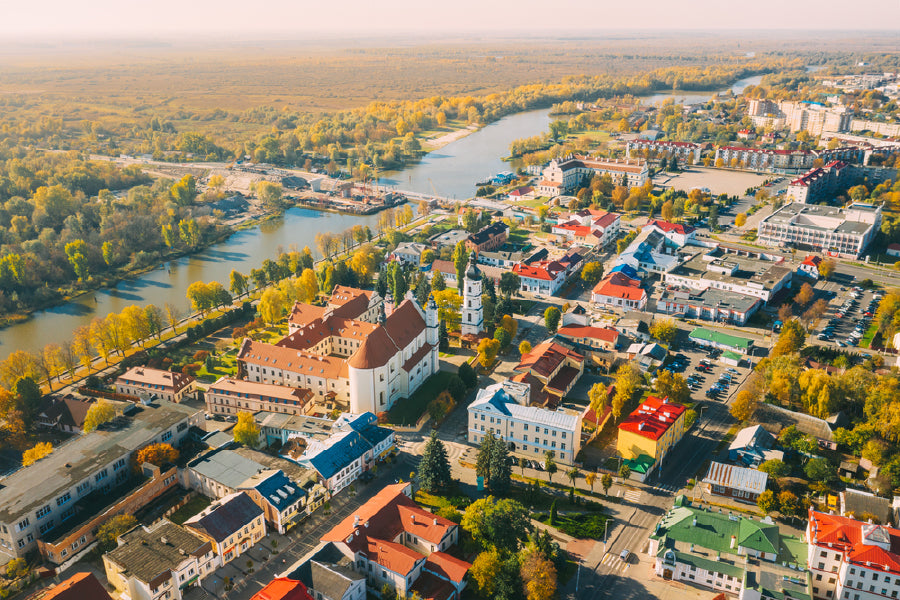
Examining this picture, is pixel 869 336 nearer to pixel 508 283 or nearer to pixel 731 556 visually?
pixel 508 283

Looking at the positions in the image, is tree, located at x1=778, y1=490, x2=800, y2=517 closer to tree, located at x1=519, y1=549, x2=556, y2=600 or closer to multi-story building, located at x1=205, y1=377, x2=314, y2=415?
tree, located at x1=519, y1=549, x2=556, y2=600

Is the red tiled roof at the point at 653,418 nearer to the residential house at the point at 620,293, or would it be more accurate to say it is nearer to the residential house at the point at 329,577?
the residential house at the point at 329,577

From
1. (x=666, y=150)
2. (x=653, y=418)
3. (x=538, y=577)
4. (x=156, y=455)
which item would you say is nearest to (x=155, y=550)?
(x=156, y=455)

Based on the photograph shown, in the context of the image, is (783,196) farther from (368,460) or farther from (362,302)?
(368,460)

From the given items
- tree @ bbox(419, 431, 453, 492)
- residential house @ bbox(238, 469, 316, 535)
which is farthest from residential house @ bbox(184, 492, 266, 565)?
tree @ bbox(419, 431, 453, 492)

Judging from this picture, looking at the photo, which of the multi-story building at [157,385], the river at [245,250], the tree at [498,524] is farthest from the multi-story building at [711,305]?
the river at [245,250]

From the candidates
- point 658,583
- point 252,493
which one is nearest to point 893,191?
point 658,583
